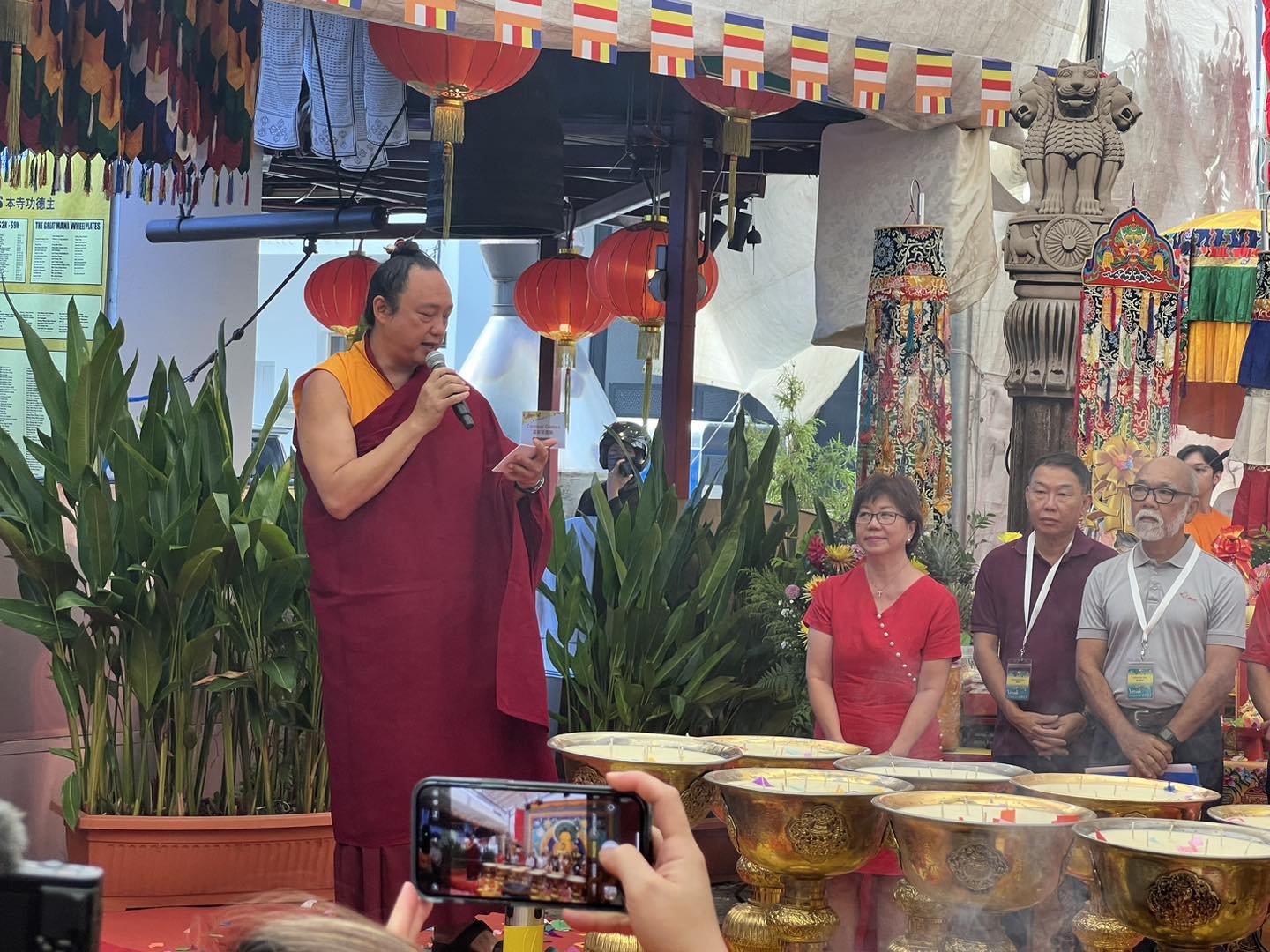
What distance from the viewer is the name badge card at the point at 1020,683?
3986 millimetres

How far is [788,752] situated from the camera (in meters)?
2.62

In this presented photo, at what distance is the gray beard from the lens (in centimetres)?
380

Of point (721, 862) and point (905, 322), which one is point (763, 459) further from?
point (721, 862)

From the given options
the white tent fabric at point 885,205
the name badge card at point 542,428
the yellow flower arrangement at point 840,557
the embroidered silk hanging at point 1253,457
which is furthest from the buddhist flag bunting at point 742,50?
the embroidered silk hanging at point 1253,457

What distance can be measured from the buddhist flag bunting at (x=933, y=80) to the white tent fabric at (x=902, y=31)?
0.03 m

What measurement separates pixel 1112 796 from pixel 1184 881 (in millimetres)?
363

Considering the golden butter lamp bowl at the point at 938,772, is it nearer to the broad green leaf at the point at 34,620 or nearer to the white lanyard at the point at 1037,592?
the white lanyard at the point at 1037,592

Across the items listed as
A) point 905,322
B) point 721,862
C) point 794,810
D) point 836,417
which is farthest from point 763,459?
point 836,417

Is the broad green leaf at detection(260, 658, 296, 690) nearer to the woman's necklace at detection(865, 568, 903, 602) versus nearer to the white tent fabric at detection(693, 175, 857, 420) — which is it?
the woman's necklace at detection(865, 568, 903, 602)

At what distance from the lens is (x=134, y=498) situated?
407cm

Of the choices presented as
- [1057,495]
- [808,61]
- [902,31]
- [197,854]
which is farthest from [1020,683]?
[902,31]

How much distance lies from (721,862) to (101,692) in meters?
1.82

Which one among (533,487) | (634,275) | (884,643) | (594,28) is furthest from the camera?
(634,275)

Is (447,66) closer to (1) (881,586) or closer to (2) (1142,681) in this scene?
(1) (881,586)
